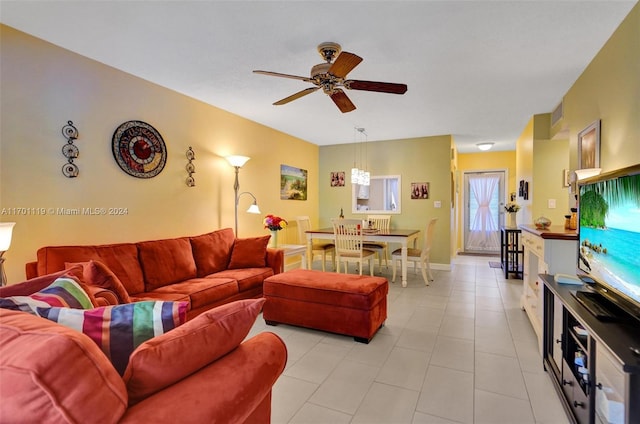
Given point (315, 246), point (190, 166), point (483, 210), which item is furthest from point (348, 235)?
point (483, 210)

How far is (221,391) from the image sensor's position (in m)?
0.99

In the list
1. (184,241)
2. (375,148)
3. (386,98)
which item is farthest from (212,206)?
(375,148)

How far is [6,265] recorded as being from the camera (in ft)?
7.77

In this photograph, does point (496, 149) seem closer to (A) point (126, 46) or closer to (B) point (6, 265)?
(A) point (126, 46)

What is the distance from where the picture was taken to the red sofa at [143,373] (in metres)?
0.66

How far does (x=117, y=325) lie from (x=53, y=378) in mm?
357

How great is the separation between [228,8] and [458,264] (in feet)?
19.0

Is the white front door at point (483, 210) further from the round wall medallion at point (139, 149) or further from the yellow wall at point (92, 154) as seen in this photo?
the round wall medallion at point (139, 149)

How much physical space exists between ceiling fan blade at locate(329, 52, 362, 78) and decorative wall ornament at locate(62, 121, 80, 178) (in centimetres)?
218

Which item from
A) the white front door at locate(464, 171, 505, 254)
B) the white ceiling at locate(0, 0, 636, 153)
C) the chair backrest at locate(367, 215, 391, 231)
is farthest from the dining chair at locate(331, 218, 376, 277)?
the white front door at locate(464, 171, 505, 254)

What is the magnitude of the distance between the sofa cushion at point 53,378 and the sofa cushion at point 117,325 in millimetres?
198

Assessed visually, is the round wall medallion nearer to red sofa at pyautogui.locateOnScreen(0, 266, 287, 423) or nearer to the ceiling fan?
the ceiling fan

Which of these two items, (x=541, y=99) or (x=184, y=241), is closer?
(x=184, y=241)

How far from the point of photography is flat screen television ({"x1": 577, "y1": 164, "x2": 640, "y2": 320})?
1.40 m
